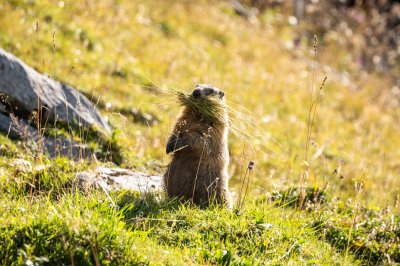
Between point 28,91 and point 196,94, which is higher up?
point 196,94

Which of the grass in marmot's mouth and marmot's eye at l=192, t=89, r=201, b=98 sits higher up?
marmot's eye at l=192, t=89, r=201, b=98

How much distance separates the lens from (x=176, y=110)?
699 cm

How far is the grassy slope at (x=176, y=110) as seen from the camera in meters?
5.49

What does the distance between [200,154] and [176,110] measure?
707 millimetres

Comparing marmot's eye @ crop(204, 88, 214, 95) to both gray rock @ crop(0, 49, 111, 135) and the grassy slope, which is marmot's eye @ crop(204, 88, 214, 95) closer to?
the grassy slope

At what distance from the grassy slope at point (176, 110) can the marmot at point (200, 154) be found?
12.3 inches

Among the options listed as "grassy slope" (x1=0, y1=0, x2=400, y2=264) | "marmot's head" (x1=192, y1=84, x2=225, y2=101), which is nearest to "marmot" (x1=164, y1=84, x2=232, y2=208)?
"marmot's head" (x1=192, y1=84, x2=225, y2=101)

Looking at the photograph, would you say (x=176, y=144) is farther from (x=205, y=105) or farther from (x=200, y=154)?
(x=205, y=105)

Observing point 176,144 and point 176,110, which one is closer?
point 176,144

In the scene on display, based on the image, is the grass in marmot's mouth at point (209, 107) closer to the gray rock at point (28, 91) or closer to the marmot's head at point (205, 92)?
the marmot's head at point (205, 92)

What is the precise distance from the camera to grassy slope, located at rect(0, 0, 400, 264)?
549 cm

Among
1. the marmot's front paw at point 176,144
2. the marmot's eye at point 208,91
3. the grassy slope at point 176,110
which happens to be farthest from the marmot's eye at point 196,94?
the marmot's front paw at point 176,144

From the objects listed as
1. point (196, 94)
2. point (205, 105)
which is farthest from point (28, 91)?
point (205, 105)

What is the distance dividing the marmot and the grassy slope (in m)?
0.31
